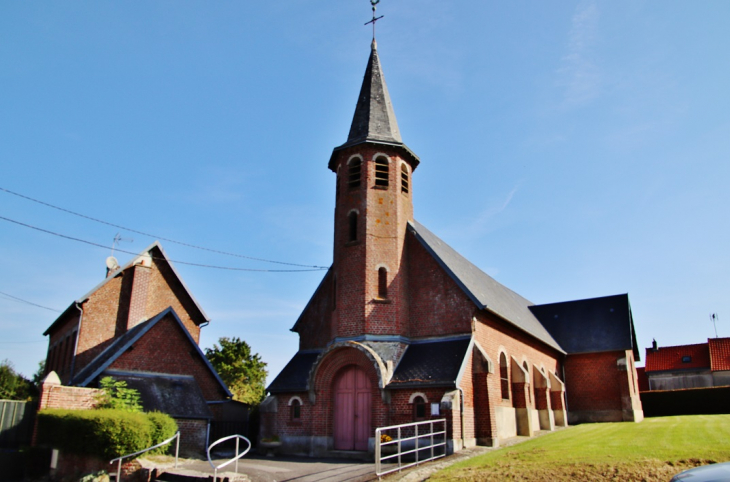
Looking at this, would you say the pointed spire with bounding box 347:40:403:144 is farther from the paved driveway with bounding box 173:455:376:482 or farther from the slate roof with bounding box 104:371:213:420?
the paved driveway with bounding box 173:455:376:482

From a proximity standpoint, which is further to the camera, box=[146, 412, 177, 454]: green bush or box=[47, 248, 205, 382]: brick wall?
box=[47, 248, 205, 382]: brick wall

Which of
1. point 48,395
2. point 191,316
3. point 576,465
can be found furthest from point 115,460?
point 191,316

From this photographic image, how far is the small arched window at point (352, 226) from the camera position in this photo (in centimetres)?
2189

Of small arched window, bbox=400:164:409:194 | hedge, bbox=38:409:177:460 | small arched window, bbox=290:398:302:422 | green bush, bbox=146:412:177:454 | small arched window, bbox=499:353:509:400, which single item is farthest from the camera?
small arched window, bbox=400:164:409:194

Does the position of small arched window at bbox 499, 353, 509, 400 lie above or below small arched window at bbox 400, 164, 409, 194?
below

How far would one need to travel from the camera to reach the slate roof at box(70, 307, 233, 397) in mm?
19594

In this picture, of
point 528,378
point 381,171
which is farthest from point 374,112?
point 528,378

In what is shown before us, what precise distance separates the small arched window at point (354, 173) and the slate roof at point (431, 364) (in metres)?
6.95

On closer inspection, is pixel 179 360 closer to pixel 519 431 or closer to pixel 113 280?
pixel 113 280

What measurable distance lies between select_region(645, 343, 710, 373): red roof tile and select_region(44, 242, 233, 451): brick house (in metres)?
39.5

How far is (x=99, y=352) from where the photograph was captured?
23516 mm

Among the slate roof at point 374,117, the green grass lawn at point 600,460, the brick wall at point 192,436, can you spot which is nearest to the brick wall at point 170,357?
the brick wall at point 192,436

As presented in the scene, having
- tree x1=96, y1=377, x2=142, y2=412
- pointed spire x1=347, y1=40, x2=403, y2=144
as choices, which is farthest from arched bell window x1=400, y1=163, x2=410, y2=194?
tree x1=96, y1=377, x2=142, y2=412

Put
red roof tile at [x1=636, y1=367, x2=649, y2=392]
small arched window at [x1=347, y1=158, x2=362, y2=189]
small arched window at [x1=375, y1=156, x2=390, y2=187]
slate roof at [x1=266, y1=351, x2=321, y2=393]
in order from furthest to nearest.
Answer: red roof tile at [x1=636, y1=367, x2=649, y2=392] → small arched window at [x1=347, y1=158, x2=362, y2=189] → small arched window at [x1=375, y1=156, x2=390, y2=187] → slate roof at [x1=266, y1=351, x2=321, y2=393]
